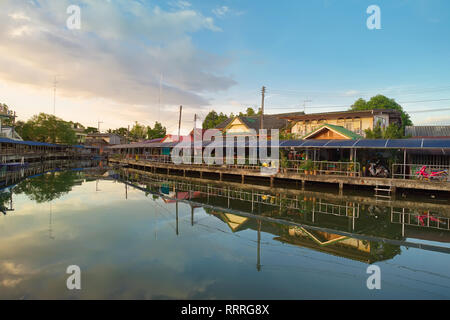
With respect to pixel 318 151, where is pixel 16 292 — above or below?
below

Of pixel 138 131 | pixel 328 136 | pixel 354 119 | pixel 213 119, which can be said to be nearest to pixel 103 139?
pixel 138 131

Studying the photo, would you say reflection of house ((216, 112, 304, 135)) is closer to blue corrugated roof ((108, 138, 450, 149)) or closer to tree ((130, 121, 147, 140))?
blue corrugated roof ((108, 138, 450, 149))

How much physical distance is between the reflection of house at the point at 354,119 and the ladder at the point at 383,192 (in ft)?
26.7

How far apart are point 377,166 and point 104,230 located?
17734 mm

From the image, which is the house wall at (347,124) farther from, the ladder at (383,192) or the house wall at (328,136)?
the ladder at (383,192)

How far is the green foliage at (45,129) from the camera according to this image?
53.2 m

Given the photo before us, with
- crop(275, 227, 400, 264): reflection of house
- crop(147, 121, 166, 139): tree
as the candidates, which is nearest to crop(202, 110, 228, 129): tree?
crop(147, 121, 166, 139): tree

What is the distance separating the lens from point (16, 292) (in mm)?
4949

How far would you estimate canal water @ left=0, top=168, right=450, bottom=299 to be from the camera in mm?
5277

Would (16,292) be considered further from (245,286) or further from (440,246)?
(440,246)

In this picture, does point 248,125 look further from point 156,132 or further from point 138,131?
point 138,131

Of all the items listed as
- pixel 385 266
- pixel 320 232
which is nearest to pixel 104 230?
pixel 320 232

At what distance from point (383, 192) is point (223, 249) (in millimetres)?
13158

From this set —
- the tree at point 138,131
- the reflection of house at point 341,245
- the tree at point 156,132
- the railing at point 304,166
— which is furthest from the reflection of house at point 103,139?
the reflection of house at point 341,245
